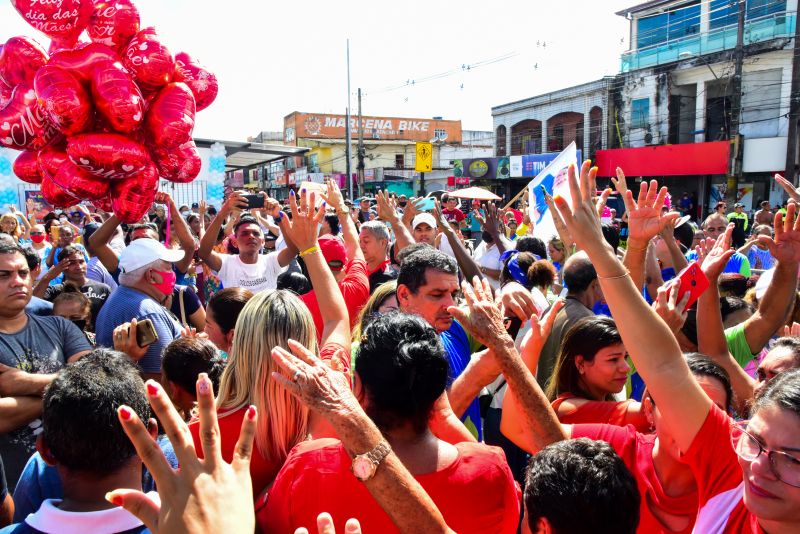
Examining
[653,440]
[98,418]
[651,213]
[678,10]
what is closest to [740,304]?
[651,213]

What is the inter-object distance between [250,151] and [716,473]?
55.5 feet

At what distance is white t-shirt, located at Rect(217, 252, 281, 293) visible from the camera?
5336 millimetres

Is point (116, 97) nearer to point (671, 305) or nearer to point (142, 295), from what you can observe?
point (142, 295)

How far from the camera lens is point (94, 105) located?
3756mm

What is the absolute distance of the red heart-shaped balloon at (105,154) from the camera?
366 cm

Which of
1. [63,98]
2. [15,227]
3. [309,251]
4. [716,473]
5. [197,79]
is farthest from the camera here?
[15,227]

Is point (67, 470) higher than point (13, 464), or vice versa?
point (67, 470)

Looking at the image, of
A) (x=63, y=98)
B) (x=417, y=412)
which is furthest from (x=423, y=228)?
(x=417, y=412)

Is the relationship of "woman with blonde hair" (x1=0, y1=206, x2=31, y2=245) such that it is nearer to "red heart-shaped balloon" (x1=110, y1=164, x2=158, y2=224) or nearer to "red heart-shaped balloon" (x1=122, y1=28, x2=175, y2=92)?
"red heart-shaped balloon" (x1=110, y1=164, x2=158, y2=224)

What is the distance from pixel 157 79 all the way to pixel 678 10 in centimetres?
3039

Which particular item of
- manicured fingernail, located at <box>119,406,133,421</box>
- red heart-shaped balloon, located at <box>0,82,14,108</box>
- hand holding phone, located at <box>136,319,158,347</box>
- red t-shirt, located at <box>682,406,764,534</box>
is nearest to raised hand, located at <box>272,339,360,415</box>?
manicured fingernail, located at <box>119,406,133,421</box>

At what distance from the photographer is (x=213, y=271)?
578cm

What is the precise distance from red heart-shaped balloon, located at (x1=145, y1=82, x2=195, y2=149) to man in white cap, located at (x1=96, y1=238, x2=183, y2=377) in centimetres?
73

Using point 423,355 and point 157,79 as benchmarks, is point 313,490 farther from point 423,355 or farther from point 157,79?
point 157,79
